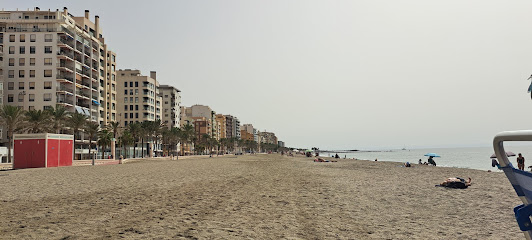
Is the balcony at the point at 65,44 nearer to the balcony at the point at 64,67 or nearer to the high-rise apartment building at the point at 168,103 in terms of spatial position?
the balcony at the point at 64,67

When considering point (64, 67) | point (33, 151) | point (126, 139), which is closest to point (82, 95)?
point (64, 67)

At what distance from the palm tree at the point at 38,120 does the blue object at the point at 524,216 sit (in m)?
64.9

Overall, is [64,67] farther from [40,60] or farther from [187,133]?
[187,133]

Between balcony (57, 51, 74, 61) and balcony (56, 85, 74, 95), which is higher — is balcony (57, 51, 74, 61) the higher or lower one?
the higher one

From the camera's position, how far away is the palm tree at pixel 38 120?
5497cm

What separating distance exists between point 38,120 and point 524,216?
214ft

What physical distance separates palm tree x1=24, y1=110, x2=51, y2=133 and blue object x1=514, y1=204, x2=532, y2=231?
64.9 m

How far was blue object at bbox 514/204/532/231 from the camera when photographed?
7.88 feet

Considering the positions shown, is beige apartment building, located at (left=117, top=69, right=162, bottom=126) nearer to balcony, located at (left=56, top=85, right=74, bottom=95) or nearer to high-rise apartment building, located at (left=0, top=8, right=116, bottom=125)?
high-rise apartment building, located at (left=0, top=8, right=116, bottom=125)

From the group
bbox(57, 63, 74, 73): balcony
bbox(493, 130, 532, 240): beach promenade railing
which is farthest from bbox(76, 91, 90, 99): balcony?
bbox(493, 130, 532, 240): beach promenade railing

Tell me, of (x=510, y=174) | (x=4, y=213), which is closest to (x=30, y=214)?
(x=4, y=213)

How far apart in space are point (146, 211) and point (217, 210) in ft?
7.37

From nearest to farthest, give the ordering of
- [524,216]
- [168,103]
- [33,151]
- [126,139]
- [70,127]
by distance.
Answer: [524,216], [33,151], [70,127], [126,139], [168,103]

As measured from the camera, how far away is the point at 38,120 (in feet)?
181
